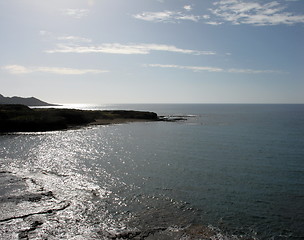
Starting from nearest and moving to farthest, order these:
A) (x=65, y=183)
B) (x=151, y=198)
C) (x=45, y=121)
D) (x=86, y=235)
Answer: (x=86, y=235), (x=151, y=198), (x=65, y=183), (x=45, y=121)

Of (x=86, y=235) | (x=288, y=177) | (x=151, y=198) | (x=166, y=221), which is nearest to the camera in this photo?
(x=86, y=235)

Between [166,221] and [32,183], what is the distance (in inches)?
606

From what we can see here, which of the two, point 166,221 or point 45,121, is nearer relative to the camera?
point 166,221

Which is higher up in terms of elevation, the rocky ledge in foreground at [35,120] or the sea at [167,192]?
the rocky ledge in foreground at [35,120]

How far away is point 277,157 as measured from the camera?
39.0 metres

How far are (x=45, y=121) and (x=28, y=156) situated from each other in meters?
41.6

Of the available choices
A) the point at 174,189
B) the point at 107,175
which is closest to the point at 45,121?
the point at 107,175

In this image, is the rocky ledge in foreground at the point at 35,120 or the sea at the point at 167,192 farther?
the rocky ledge in foreground at the point at 35,120

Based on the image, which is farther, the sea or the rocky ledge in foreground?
the rocky ledge in foreground

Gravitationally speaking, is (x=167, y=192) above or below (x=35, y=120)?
below

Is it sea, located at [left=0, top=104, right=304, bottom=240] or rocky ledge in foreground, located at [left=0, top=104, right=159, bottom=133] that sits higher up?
rocky ledge in foreground, located at [left=0, top=104, right=159, bottom=133]

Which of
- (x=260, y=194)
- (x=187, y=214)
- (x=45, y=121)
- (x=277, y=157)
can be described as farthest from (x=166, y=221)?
(x=45, y=121)

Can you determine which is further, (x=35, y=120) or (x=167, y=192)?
(x=35, y=120)

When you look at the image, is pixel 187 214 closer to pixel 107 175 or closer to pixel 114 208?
pixel 114 208
